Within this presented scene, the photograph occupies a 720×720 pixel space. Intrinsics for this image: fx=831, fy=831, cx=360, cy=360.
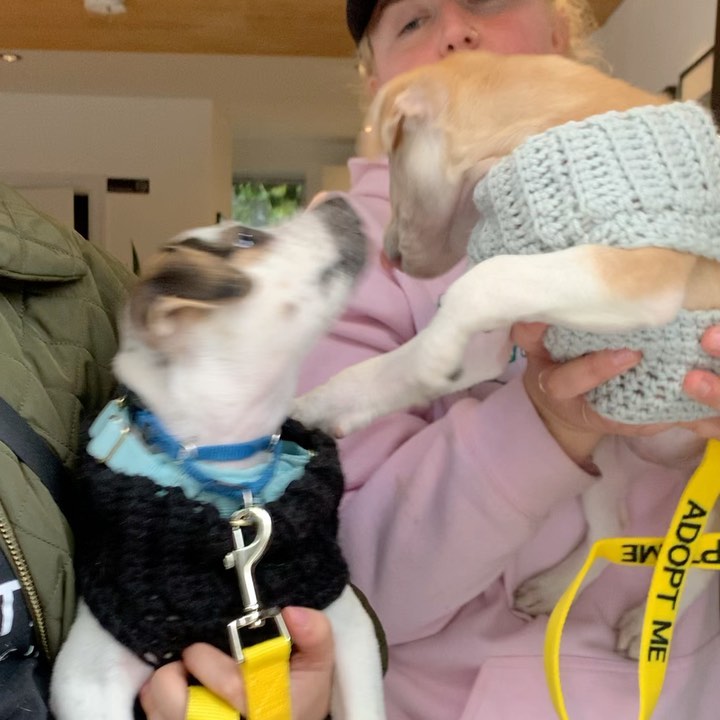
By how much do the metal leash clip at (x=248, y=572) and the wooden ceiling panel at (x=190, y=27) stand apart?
2665mm

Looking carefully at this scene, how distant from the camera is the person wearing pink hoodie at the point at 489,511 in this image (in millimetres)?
922

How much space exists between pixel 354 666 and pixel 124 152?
4.15 m

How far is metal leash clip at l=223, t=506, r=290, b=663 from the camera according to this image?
74 centimetres

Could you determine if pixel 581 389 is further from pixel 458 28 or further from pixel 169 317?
pixel 458 28

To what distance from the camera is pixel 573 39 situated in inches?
51.3

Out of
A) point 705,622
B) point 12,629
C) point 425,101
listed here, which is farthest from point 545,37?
point 12,629

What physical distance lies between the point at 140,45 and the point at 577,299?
11.2 feet

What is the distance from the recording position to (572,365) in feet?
2.69

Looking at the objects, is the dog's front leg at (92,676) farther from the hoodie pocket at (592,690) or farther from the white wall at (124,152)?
the white wall at (124,152)

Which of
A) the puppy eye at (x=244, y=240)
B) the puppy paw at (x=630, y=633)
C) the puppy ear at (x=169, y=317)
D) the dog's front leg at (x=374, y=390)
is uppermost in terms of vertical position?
the puppy eye at (x=244, y=240)

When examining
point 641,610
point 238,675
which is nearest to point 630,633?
point 641,610

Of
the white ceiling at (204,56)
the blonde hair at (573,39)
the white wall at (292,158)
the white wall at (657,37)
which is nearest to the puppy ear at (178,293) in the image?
the blonde hair at (573,39)

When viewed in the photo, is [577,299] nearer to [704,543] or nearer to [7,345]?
[704,543]

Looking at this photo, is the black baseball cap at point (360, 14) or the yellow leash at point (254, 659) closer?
the yellow leash at point (254, 659)
